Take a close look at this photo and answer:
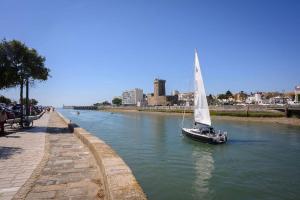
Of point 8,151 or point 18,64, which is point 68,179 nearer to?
point 8,151

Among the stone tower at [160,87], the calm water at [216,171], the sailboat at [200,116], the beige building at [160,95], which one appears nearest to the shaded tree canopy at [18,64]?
the calm water at [216,171]

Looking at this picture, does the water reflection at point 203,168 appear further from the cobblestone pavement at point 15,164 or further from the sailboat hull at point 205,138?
the cobblestone pavement at point 15,164

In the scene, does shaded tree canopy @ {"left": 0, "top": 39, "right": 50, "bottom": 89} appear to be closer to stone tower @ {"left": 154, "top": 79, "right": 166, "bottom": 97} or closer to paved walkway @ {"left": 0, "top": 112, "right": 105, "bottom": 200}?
paved walkway @ {"left": 0, "top": 112, "right": 105, "bottom": 200}

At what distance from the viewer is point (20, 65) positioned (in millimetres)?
24578

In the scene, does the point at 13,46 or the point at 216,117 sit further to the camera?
the point at 216,117

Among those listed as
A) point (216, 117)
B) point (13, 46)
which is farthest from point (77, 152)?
point (216, 117)

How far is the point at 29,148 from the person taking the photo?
13.1 metres

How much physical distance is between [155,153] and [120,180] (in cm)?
1768

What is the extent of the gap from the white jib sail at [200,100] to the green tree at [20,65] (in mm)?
18277

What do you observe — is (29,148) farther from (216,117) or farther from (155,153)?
(216,117)

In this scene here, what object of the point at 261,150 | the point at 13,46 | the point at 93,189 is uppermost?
the point at 13,46

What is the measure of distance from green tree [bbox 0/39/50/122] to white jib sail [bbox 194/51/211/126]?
18277 mm

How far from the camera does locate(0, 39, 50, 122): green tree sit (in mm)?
23203

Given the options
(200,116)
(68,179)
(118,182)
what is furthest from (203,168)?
(200,116)
